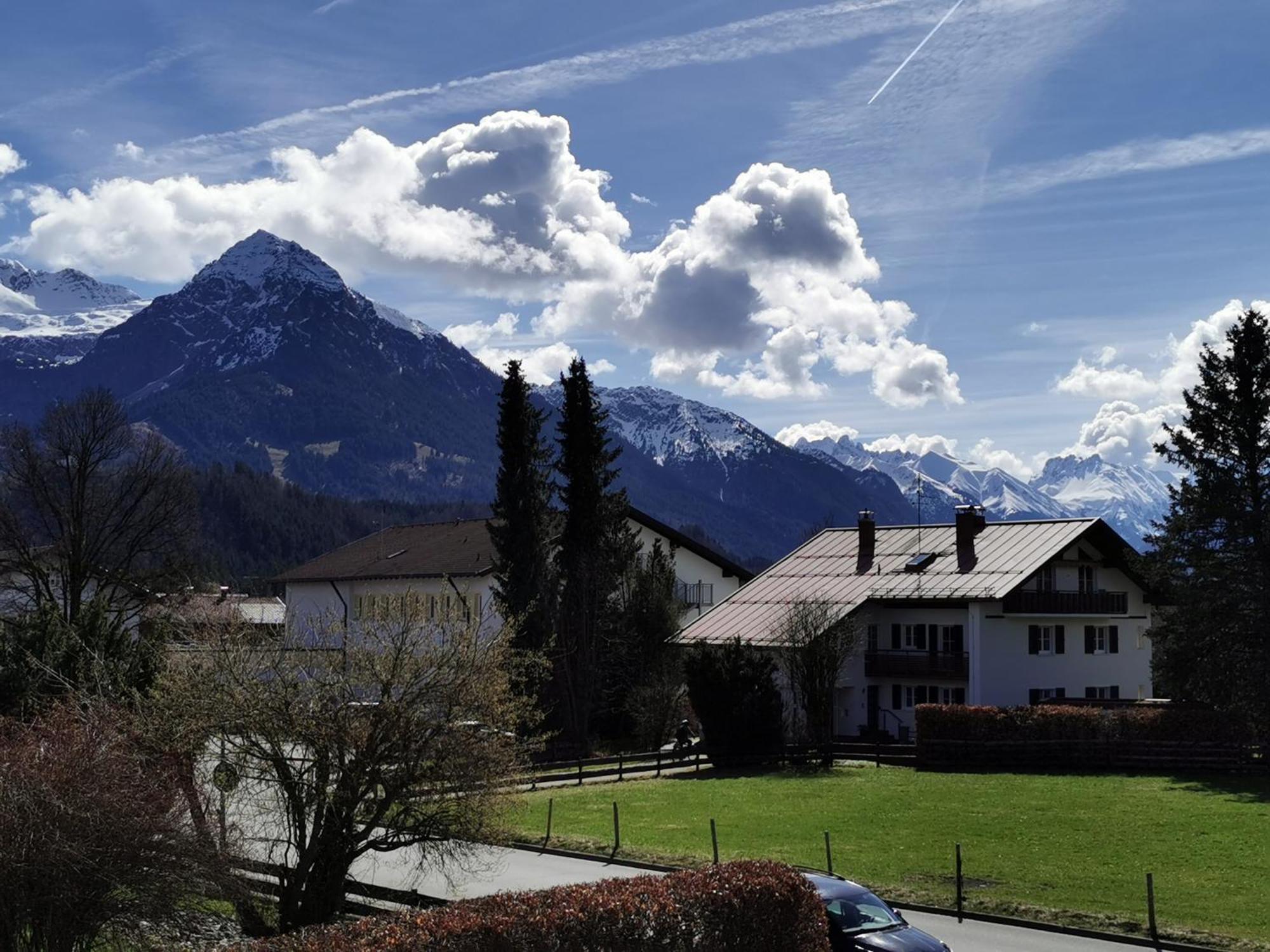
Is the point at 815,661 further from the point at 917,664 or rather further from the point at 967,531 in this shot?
the point at 967,531

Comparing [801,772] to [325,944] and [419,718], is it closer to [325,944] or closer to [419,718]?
[419,718]

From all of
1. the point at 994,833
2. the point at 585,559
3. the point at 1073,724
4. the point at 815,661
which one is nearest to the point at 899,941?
the point at 994,833

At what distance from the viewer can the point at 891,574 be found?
2229 inches

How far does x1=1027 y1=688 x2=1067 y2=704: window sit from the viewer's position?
5309cm

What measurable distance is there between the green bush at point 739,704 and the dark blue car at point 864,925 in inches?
1113

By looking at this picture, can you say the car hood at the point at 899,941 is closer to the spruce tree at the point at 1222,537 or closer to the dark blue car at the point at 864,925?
the dark blue car at the point at 864,925

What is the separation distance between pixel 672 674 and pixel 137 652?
1132 inches

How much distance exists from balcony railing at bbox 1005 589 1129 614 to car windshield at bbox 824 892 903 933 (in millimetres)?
36294

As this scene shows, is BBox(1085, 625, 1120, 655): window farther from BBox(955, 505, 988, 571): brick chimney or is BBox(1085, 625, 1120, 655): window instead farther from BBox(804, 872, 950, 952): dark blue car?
BBox(804, 872, 950, 952): dark blue car

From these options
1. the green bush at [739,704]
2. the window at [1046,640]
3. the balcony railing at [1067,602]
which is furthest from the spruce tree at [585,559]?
the window at [1046,640]

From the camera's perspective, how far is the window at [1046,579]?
54562 mm

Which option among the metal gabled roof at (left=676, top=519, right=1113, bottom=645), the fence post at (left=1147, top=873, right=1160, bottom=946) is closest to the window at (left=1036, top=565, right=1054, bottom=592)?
the metal gabled roof at (left=676, top=519, right=1113, bottom=645)

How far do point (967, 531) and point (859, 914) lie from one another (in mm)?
42149

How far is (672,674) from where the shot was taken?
52.8 metres
